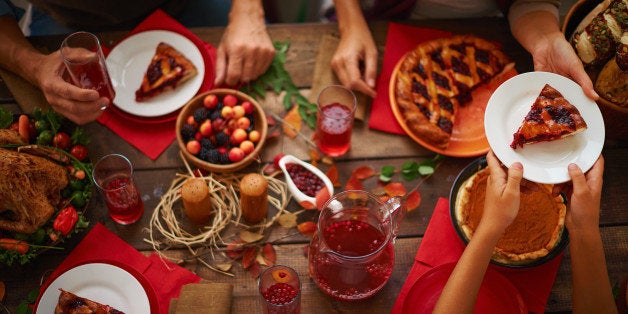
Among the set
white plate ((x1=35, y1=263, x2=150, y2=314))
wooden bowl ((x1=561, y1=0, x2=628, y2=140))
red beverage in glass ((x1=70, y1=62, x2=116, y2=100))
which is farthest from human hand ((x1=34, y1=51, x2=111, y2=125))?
wooden bowl ((x1=561, y1=0, x2=628, y2=140))

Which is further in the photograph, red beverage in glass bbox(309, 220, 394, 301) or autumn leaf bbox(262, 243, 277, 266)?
autumn leaf bbox(262, 243, 277, 266)

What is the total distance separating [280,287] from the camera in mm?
1606

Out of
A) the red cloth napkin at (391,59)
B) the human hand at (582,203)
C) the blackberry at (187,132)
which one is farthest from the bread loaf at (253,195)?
the human hand at (582,203)

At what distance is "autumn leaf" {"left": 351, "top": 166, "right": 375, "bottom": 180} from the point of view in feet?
6.41

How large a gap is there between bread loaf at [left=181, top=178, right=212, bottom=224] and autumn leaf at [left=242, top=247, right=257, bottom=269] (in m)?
0.19

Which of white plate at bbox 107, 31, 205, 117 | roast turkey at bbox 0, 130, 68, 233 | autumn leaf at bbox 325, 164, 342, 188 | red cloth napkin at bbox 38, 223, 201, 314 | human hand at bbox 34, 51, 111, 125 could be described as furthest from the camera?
white plate at bbox 107, 31, 205, 117

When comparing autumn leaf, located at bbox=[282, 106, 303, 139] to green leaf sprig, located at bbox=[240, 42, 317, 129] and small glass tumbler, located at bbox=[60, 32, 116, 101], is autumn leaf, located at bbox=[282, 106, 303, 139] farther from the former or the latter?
small glass tumbler, located at bbox=[60, 32, 116, 101]

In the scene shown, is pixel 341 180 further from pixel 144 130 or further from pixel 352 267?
pixel 144 130

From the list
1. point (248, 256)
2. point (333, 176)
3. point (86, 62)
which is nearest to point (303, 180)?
point (333, 176)

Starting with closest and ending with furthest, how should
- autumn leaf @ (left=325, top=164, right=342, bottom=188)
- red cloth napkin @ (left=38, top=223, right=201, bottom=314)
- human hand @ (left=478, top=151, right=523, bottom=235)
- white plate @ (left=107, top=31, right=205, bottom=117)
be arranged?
human hand @ (left=478, top=151, right=523, bottom=235)
red cloth napkin @ (left=38, top=223, right=201, bottom=314)
autumn leaf @ (left=325, top=164, right=342, bottom=188)
white plate @ (left=107, top=31, right=205, bottom=117)

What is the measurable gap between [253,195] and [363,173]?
1.50 ft

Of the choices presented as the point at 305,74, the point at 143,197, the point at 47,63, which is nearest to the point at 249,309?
the point at 143,197

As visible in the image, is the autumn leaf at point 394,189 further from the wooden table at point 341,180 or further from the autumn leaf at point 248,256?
the autumn leaf at point 248,256

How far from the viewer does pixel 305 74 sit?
216 centimetres
